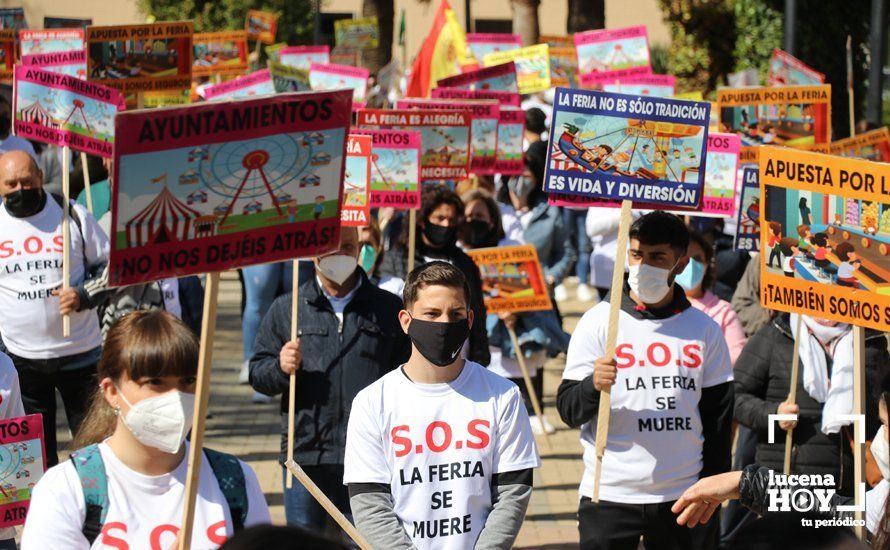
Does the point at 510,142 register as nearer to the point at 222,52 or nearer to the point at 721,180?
the point at 721,180

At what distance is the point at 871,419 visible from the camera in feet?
20.7

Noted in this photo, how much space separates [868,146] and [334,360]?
263 inches

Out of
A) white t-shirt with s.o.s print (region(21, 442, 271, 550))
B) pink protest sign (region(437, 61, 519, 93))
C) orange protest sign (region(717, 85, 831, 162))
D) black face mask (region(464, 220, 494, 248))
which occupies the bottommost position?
black face mask (region(464, 220, 494, 248))

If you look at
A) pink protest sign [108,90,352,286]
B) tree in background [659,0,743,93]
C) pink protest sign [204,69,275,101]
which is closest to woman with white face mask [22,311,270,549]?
pink protest sign [108,90,352,286]

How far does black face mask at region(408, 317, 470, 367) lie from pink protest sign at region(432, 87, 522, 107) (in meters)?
7.07

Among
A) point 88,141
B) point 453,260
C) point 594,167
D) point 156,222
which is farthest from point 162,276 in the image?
point 88,141

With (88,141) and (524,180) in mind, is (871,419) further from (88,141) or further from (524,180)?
(524,180)

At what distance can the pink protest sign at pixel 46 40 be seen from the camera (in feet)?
46.3

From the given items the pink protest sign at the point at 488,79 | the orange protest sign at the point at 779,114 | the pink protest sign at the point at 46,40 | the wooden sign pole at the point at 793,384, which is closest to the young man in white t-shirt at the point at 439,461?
the wooden sign pole at the point at 793,384

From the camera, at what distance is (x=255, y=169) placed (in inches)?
157

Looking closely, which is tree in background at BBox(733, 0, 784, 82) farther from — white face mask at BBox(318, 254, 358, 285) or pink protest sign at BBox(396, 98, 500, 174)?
white face mask at BBox(318, 254, 358, 285)

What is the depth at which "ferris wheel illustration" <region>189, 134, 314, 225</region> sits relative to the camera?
3896mm

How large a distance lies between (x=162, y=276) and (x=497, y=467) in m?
1.52

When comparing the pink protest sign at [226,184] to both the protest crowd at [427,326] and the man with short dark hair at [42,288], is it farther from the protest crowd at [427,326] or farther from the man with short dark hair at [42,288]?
the man with short dark hair at [42,288]
